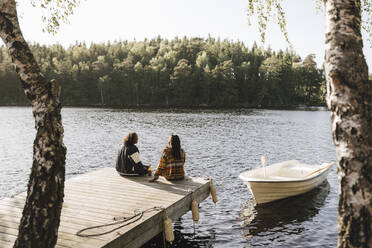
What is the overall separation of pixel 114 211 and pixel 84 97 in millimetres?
109623

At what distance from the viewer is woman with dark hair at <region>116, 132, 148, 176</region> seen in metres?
9.22

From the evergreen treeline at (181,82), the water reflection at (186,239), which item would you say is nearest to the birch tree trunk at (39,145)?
the water reflection at (186,239)

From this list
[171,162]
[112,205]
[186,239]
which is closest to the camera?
[112,205]

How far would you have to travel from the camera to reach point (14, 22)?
386cm

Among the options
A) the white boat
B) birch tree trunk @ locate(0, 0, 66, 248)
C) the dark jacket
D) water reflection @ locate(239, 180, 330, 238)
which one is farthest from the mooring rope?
the white boat

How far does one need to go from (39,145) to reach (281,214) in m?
9.45

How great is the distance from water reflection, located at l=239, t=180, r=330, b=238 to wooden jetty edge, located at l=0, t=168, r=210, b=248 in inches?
81.9

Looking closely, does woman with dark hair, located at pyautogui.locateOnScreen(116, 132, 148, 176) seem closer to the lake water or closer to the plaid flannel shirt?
the plaid flannel shirt

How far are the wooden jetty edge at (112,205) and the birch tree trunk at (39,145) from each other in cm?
131

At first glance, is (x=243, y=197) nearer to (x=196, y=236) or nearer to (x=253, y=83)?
(x=196, y=236)

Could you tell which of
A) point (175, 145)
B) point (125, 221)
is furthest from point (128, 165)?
point (125, 221)

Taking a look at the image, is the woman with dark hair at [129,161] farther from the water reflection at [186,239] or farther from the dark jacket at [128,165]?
the water reflection at [186,239]

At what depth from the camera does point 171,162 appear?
9.11 meters

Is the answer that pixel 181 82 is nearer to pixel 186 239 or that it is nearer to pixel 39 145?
pixel 186 239
